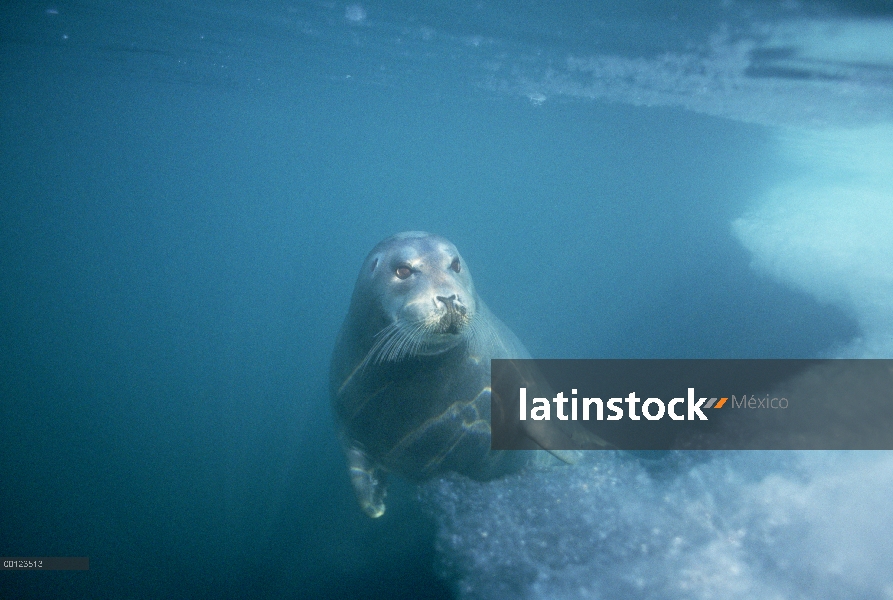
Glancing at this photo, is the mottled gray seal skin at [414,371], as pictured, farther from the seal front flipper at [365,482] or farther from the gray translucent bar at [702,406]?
the gray translucent bar at [702,406]

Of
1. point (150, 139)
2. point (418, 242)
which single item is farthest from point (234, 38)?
point (150, 139)

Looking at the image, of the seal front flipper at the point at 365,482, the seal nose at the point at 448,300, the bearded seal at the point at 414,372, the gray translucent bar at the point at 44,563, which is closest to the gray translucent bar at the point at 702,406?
the bearded seal at the point at 414,372

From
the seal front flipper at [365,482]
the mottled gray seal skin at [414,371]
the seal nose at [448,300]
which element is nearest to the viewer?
the seal nose at [448,300]

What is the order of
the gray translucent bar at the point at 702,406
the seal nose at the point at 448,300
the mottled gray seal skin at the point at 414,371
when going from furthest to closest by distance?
the gray translucent bar at the point at 702,406 → the mottled gray seal skin at the point at 414,371 → the seal nose at the point at 448,300

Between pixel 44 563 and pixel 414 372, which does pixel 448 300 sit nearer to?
pixel 414 372

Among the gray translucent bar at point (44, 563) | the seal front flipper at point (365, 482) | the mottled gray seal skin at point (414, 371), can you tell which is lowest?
the gray translucent bar at point (44, 563)

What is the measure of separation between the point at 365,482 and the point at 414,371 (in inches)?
54.9

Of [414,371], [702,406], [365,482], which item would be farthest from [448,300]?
[702,406]

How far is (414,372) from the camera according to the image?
11.9 ft

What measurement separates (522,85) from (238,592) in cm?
1565

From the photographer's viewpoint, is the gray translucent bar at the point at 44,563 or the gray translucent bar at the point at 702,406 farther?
the gray translucent bar at the point at 44,563

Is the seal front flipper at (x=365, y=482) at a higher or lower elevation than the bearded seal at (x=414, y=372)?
lower

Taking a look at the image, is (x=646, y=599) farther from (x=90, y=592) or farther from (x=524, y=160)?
(x=524, y=160)

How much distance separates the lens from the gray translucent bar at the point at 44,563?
4.90 metres
